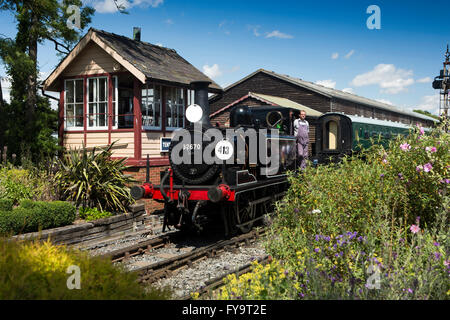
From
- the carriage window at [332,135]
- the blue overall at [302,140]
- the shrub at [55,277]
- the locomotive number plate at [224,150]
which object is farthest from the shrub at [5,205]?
the carriage window at [332,135]

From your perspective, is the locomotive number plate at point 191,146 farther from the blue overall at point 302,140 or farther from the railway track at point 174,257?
the blue overall at point 302,140

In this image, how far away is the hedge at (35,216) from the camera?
23.9ft

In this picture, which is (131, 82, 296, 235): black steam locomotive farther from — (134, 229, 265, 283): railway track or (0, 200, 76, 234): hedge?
(0, 200, 76, 234): hedge

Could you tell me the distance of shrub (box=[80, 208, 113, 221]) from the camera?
9.06 meters

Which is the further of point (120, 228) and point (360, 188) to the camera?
point (120, 228)

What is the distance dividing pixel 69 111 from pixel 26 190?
371 centimetres

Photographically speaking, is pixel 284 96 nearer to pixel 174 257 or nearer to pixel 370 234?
pixel 174 257

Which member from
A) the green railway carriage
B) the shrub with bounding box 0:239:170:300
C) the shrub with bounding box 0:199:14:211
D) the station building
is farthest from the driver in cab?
the station building

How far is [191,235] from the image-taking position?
8656 mm

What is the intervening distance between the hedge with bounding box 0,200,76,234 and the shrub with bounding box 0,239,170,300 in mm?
3471
